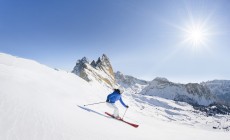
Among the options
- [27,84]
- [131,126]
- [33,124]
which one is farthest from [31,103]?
[131,126]

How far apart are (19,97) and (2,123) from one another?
3786 mm

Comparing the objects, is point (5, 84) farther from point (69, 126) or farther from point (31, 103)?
→ point (69, 126)

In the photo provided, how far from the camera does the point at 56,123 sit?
28.9 feet

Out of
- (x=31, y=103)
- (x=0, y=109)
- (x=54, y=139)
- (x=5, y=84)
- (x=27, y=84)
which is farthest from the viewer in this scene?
(x=27, y=84)

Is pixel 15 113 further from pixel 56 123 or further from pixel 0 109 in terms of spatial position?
pixel 56 123

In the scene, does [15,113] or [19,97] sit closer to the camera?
[15,113]

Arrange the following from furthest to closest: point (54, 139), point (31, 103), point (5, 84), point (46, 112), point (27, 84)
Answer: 1. point (27, 84)
2. point (5, 84)
3. point (31, 103)
4. point (46, 112)
5. point (54, 139)

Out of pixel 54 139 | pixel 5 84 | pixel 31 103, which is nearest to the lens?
pixel 54 139

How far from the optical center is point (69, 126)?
8.90 metres

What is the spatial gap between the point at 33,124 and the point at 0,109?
5.56 feet

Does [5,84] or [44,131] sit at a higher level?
[5,84]

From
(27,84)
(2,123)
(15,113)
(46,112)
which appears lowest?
(2,123)

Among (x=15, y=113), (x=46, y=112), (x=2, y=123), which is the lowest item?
(x=2, y=123)

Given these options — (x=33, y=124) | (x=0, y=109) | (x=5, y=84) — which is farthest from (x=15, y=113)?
(x=5, y=84)
